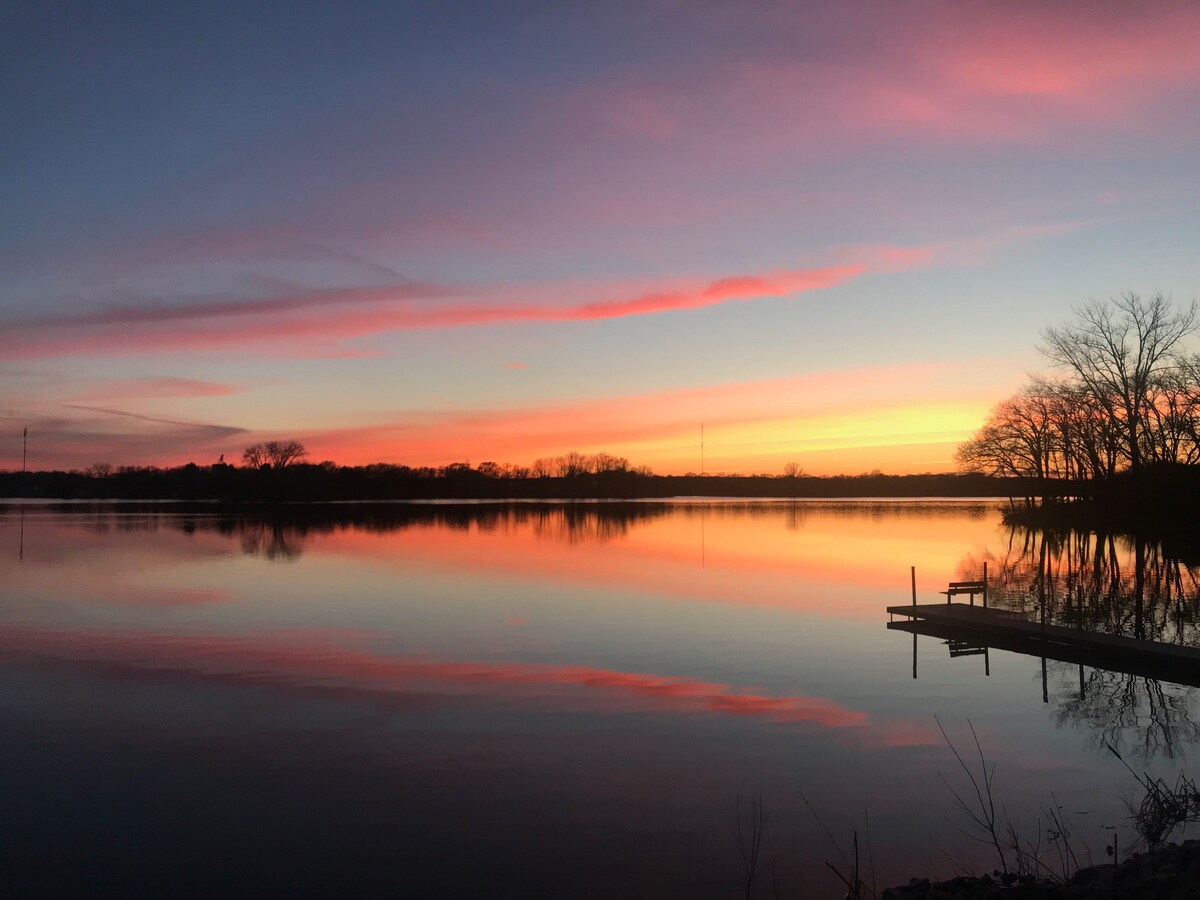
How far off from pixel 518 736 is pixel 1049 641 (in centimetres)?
1276

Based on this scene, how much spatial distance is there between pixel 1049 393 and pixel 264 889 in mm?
72978

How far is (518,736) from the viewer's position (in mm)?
12617

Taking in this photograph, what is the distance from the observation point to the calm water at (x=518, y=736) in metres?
8.67

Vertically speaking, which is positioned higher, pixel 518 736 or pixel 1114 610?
pixel 1114 610

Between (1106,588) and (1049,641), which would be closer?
(1049,641)

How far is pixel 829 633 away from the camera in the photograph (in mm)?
21344

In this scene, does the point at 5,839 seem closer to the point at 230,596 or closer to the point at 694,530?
the point at 230,596

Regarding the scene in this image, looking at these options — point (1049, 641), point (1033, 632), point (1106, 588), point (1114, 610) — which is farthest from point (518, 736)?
point (1106, 588)

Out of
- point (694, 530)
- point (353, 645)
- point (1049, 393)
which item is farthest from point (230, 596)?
point (1049, 393)

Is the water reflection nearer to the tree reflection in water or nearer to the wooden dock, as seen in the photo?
the tree reflection in water

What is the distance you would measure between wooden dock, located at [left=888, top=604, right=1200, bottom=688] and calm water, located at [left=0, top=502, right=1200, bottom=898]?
654 millimetres

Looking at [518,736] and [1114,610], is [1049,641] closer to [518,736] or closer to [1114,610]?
[1114,610]

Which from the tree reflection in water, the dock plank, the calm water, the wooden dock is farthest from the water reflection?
the wooden dock

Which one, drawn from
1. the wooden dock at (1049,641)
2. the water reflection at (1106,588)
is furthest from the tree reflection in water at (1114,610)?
the wooden dock at (1049,641)
